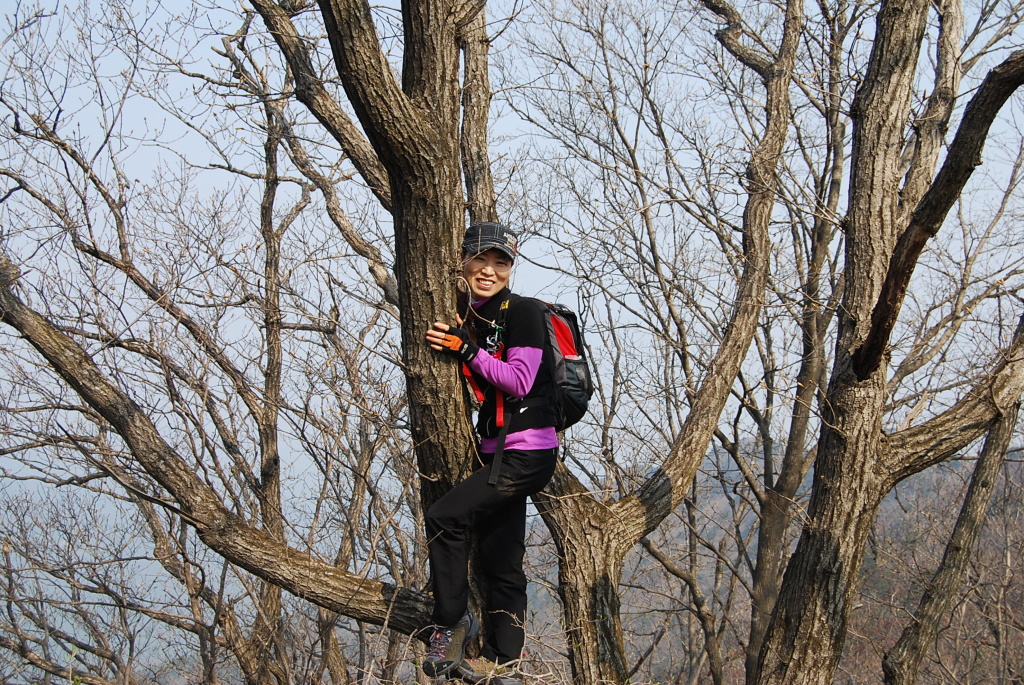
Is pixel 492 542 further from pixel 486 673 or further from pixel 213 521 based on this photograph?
pixel 213 521

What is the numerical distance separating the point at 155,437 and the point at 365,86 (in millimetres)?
2089

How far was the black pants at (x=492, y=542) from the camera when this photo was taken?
2564 millimetres

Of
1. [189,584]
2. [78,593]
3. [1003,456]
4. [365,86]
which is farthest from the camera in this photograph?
Result: [78,593]

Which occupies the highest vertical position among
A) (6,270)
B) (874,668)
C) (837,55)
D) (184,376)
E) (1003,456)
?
(837,55)

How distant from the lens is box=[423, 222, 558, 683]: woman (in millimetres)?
2568

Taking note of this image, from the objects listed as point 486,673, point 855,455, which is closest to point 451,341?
point 486,673

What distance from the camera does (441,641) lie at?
104 inches

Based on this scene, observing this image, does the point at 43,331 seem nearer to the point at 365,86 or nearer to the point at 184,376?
the point at 365,86

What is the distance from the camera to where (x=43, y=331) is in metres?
3.71

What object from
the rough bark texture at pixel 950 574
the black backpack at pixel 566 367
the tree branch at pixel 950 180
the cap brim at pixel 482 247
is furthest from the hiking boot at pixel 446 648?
the rough bark texture at pixel 950 574

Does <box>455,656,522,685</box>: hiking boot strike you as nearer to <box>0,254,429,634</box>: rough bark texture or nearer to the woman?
the woman

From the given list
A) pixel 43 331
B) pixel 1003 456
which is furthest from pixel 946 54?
A: pixel 43 331

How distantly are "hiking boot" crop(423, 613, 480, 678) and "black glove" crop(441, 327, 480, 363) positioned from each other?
3.10 ft

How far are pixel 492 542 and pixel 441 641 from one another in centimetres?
37
